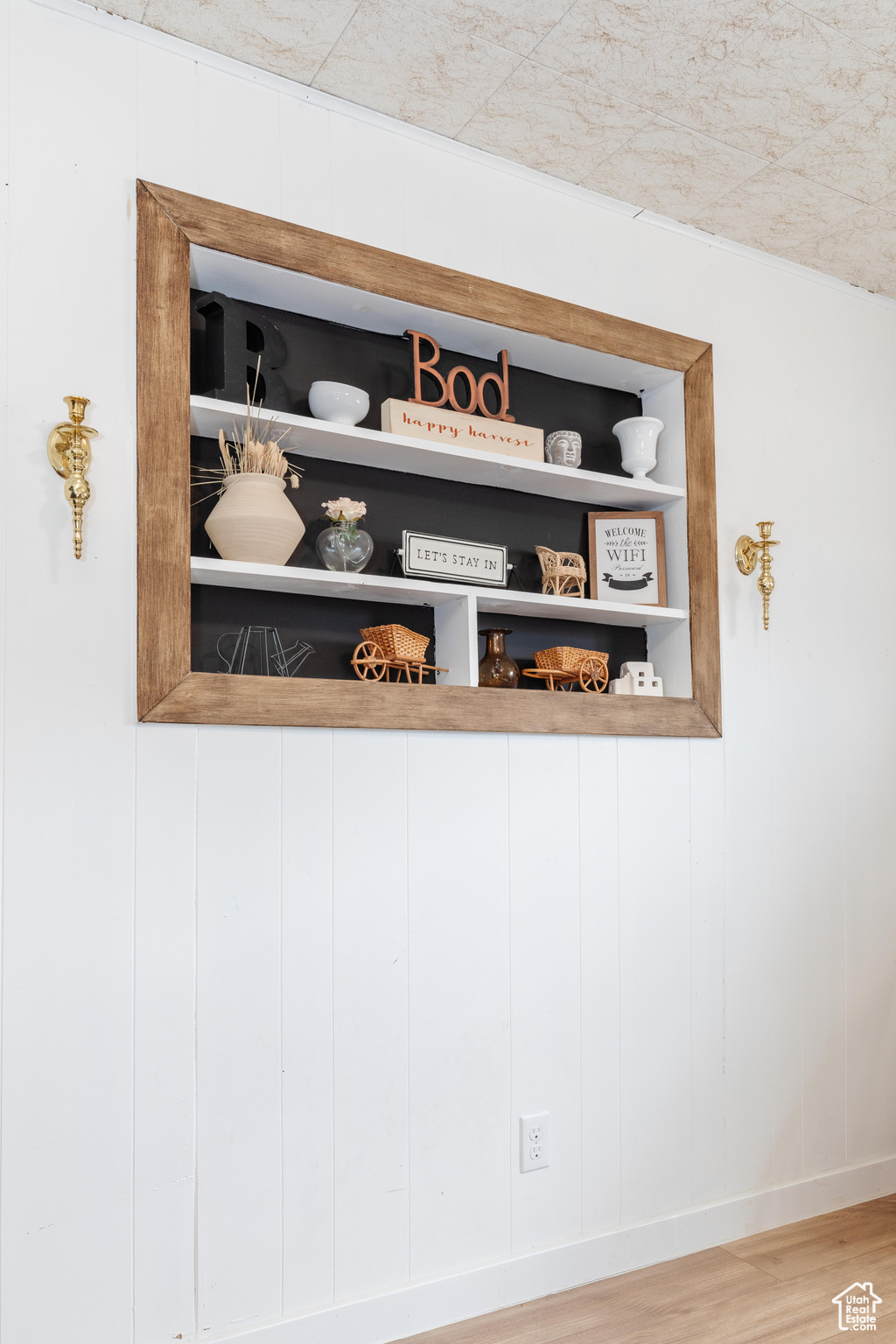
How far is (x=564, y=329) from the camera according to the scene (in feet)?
7.72

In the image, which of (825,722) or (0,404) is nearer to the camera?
(0,404)

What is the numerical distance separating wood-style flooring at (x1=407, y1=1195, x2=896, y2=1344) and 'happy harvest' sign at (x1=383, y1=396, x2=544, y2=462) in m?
1.80

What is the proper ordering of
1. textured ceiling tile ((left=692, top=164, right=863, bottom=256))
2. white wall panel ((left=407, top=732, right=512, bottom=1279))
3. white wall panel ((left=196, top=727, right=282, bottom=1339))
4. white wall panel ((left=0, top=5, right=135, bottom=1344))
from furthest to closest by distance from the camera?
textured ceiling tile ((left=692, top=164, right=863, bottom=256)) → white wall panel ((left=407, top=732, right=512, bottom=1279)) → white wall panel ((left=196, top=727, right=282, bottom=1339)) → white wall panel ((left=0, top=5, right=135, bottom=1344))

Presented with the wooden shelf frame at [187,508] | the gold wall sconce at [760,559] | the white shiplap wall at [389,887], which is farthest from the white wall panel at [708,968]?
the gold wall sconce at [760,559]

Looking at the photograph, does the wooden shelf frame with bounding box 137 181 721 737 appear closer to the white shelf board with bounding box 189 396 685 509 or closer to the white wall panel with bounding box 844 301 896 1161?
the white shelf board with bounding box 189 396 685 509

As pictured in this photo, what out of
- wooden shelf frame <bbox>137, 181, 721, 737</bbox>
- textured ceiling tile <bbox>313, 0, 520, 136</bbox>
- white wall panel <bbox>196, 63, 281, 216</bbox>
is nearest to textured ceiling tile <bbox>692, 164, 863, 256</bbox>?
wooden shelf frame <bbox>137, 181, 721, 737</bbox>

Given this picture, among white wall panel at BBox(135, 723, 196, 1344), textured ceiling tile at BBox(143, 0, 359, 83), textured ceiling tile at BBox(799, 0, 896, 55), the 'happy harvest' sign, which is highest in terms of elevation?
textured ceiling tile at BBox(143, 0, 359, 83)

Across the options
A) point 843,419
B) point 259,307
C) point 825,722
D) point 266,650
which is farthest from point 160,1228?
point 843,419

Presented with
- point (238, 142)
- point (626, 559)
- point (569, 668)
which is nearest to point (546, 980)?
point (569, 668)

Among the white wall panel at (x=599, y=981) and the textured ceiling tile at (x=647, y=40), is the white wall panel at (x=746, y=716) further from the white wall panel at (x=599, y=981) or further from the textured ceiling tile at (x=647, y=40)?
the textured ceiling tile at (x=647, y=40)

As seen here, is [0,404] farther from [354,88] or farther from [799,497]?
[799,497]

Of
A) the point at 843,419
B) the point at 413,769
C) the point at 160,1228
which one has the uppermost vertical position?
the point at 843,419

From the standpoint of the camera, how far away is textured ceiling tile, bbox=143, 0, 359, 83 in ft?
6.00

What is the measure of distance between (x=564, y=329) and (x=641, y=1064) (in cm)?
172
